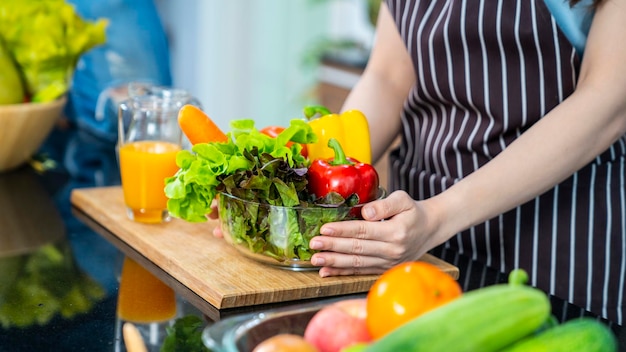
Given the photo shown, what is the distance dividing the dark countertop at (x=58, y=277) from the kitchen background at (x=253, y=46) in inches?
104

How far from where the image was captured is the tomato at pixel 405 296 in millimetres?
749

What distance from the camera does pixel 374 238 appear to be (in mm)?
1176

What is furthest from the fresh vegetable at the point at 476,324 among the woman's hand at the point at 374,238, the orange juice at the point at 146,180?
the orange juice at the point at 146,180

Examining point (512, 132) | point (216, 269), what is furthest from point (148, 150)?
point (512, 132)

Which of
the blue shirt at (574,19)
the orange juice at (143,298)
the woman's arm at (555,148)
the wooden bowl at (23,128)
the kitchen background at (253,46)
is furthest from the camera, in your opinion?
the kitchen background at (253,46)

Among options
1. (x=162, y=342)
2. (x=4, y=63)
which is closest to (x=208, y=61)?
(x=4, y=63)

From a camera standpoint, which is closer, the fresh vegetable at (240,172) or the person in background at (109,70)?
the fresh vegetable at (240,172)

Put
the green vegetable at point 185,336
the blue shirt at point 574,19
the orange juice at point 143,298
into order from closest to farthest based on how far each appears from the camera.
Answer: the green vegetable at point 185,336
the orange juice at point 143,298
the blue shirt at point 574,19

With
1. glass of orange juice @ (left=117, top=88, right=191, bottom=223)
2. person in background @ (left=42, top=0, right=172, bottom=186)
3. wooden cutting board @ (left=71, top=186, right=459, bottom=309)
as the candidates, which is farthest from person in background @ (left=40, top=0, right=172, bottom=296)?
wooden cutting board @ (left=71, top=186, right=459, bottom=309)

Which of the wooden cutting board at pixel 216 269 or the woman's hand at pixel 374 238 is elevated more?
the woman's hand at pixel 374 238

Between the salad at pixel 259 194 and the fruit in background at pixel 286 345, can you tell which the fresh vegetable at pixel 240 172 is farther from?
the fruit in background at pixel 286 345

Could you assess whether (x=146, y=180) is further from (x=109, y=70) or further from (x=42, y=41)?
(x=109, y=70)

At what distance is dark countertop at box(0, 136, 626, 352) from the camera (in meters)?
1.02

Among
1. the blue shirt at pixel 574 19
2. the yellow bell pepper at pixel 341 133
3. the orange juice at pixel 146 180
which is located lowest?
the orange juice at pixel 146 180
